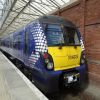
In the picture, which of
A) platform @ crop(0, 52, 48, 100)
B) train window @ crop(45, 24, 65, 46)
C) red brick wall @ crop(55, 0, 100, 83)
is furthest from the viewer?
red brick wall @ crop(55, 0, 100, 83)

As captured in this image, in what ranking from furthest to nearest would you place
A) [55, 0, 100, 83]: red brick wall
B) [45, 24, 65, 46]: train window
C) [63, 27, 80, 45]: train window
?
[55, 0, 100, 83]: red brick wall → [63, 27, 80, 45]: train window → [45, 24, 65, 46]: train window

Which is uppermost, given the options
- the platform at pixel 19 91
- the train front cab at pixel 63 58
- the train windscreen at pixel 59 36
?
the train windscreen at pixel 59 36

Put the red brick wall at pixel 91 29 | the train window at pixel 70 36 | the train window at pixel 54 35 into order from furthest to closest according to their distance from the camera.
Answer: the red brick wall at pixel 91 29, the train window at pixel 70 36, the train window at pixel 54 35

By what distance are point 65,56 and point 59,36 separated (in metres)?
0.72

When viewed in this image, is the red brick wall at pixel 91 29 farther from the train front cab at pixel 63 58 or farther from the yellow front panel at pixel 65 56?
the yellow front panel at pixel 65 56

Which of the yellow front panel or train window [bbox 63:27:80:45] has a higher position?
train window [bbox 63:27:80:45]

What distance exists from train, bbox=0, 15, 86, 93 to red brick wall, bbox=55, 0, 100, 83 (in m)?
0.58

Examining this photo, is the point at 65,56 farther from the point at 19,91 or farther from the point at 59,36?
the point at 19,91

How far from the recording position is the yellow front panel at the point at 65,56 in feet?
15.2

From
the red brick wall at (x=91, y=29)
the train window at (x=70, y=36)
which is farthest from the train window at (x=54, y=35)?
the red brick wall at (x=91, y=29)

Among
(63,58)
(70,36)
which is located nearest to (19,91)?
(63,58)

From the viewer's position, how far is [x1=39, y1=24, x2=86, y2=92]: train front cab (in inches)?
179

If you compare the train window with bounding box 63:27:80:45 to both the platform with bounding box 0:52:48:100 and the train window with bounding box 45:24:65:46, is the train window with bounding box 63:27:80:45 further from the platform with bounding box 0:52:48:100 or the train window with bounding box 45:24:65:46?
the platform with bounding box 0:52:48:100

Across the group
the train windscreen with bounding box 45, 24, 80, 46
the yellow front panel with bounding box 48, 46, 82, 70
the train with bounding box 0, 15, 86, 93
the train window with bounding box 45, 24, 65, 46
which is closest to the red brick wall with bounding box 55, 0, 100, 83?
the train with bounding box 0, 15, 86, 93
